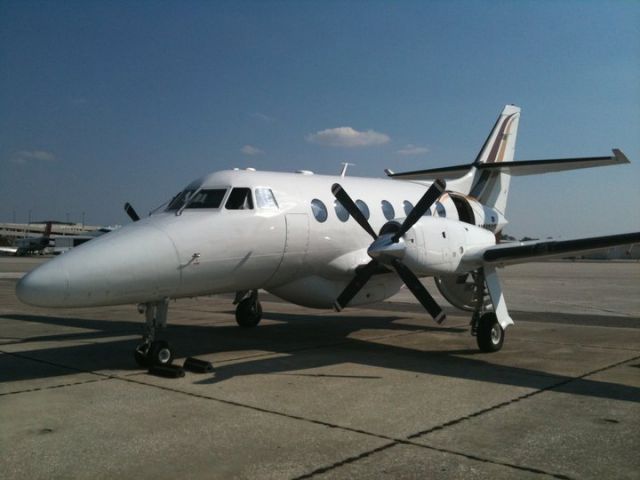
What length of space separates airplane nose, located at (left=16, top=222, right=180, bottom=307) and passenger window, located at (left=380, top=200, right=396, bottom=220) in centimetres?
546

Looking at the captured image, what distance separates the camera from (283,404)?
683 centimetres

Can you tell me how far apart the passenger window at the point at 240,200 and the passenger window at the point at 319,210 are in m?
1.50

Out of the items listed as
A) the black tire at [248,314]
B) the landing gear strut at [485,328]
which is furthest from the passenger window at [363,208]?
the black tire at [248,314]

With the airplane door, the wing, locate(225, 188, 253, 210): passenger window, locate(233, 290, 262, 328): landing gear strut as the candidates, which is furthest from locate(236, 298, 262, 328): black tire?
the wing

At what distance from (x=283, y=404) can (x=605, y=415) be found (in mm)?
3682

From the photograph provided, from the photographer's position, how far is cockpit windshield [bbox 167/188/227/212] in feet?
31.1

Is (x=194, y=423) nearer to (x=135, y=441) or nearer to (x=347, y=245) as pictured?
(x=135, y=441)

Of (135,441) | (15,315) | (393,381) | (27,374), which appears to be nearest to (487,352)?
(393,381)

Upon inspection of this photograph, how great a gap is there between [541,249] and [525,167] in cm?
432

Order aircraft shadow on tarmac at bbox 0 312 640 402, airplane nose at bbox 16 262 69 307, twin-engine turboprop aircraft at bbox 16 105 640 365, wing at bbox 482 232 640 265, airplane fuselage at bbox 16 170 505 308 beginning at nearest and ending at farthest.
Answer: airplane nose at bbox 16 262 69 307 < airplane fuselage at bbox 16 170 505 308 < twin-engine turboprop aircraft at bbox 16 105 640 365 < aircraft shadow on tarmac at bbox 0 312 640 402 < wing at bbox 482 232 640 265

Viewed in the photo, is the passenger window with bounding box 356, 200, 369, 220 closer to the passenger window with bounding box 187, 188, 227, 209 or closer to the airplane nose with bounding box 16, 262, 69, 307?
the passenger window with bounding box 187, 188, 227, 209

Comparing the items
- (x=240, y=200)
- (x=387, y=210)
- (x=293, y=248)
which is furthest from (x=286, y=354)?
(x=387, y=210)

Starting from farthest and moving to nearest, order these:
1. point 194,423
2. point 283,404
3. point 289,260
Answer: point 289,260
point 283,404
point 194,423

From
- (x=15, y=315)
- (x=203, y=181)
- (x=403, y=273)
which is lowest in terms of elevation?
(x=15, y=315)
